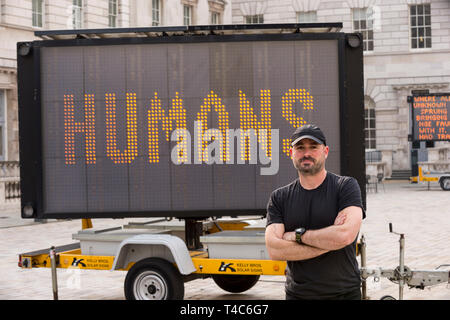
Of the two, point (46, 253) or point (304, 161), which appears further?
point (46, 253)

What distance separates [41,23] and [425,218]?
19459mm

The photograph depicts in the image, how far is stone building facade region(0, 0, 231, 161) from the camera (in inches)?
1231

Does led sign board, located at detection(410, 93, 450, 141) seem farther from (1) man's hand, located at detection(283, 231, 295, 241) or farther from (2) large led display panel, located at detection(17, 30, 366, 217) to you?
(1) man's hand, located at detection(283, 231, 295, 241)

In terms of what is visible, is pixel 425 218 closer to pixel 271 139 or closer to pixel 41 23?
pixel 271 139

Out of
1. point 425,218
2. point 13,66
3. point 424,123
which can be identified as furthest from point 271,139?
point 424,123

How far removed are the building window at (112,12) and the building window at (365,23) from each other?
16568 mm

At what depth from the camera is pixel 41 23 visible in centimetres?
3359

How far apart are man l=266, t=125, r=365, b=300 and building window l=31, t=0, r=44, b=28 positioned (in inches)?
1184

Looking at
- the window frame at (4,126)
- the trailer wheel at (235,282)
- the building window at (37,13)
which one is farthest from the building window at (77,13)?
the trailer wheel at (235,282)

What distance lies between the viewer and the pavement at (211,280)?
10156 mm

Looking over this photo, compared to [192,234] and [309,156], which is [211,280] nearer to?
[192,234]

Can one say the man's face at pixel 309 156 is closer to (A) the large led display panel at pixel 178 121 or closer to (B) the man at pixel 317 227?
(B) the man at pixel 317 227

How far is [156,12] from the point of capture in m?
42.1

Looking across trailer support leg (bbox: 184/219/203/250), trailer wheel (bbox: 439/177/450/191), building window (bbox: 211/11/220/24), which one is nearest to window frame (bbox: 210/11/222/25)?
building window (bbox: 211/11/220/24)
